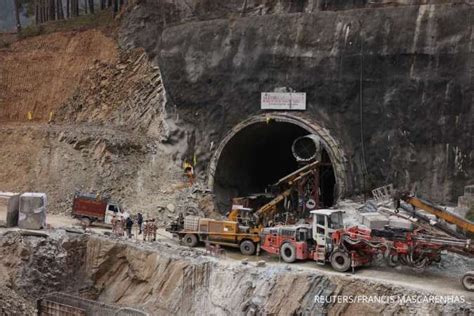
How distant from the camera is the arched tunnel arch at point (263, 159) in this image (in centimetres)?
2398

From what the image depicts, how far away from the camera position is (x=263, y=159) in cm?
3109

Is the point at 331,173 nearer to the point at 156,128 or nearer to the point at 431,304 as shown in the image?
the point at 156,128

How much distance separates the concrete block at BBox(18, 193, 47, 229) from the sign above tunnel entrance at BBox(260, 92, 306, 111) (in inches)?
404

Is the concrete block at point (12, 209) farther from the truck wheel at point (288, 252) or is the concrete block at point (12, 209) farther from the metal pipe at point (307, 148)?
the metal pipe at point (307, 148)

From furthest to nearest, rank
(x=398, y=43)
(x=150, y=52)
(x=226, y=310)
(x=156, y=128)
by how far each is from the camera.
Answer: (x=150, y=52) → (x=156, y=128) → (x=398, y=43) → (x=226, y=310)

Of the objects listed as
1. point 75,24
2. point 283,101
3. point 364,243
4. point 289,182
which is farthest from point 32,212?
point 75,24

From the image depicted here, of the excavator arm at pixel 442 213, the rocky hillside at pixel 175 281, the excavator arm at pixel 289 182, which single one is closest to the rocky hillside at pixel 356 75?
the excavator arm at pixel 289 182

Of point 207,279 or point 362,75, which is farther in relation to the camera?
point 362,75

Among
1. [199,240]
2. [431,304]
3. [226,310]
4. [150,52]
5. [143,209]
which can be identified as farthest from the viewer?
[150,52]

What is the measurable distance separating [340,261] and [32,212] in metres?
12.1

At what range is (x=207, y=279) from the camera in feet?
60.1

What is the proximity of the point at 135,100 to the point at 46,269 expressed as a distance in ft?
39.4

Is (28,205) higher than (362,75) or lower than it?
lower

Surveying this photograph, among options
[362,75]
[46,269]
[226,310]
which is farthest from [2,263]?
[362,75]
